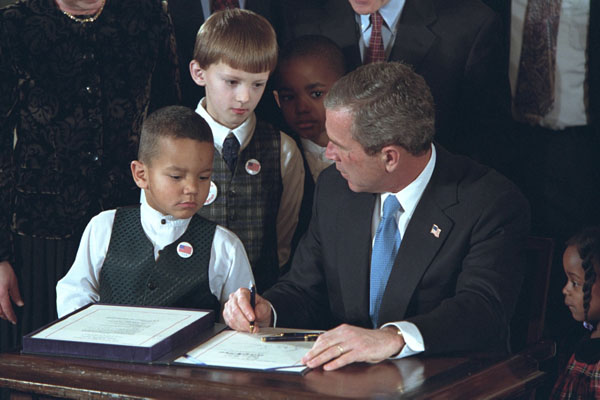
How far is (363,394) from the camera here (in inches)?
67.1

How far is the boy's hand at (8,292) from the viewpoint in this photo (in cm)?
282

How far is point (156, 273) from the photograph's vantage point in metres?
2.51

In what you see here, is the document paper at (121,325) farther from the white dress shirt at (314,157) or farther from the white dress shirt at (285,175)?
the white dress shirt at (314,157)

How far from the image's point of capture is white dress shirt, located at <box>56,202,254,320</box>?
2.54m

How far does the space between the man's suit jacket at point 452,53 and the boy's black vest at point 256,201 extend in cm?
55

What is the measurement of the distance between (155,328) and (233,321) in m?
0.21

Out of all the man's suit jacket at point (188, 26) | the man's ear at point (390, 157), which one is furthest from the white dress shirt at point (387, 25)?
the man's ear at point (390, 157)

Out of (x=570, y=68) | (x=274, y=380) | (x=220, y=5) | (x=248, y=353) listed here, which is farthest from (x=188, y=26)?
(x=274, y=380)

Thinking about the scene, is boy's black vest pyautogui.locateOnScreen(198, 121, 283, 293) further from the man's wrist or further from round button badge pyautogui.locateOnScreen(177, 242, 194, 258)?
the man's wrist

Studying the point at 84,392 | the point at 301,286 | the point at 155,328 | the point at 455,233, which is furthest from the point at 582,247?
the point at 84,392

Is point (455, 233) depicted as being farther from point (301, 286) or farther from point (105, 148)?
point (105, 148)

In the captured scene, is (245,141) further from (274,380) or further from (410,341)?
(274,380)

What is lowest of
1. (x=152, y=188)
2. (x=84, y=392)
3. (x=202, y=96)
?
(x=84, y=392)

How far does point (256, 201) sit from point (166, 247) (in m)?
0.50
